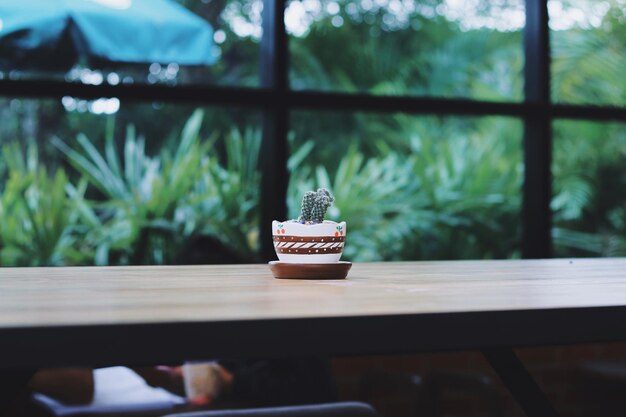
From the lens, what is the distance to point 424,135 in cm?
368

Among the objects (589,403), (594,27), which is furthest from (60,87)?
(594,27)

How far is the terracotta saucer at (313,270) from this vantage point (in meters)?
1.28

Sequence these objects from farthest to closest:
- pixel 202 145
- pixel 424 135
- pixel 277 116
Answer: pixel 424 135, pixel 202 145, pixel 277 116

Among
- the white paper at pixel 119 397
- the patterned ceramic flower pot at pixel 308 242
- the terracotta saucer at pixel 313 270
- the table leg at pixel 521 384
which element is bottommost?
the white paper at pixel 119 397

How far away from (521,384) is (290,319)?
0.40m

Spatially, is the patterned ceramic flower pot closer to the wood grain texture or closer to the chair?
the wood grain texture

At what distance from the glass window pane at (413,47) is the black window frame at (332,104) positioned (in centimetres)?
25

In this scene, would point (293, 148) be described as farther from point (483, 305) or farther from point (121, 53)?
point (483, 305)

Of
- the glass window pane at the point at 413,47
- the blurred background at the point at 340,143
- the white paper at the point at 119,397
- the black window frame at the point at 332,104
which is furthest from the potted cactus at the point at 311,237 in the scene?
the glass window pane at the point at 413,47

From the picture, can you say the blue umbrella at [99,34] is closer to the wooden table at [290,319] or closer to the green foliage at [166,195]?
the green foliage at [166,195]

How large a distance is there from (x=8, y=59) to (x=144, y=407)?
1.63 m

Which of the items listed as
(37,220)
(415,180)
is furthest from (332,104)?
(37,220)

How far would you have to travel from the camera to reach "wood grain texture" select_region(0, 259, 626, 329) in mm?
782

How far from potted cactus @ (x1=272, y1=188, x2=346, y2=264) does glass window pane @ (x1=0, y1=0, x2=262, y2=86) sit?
188 cm
